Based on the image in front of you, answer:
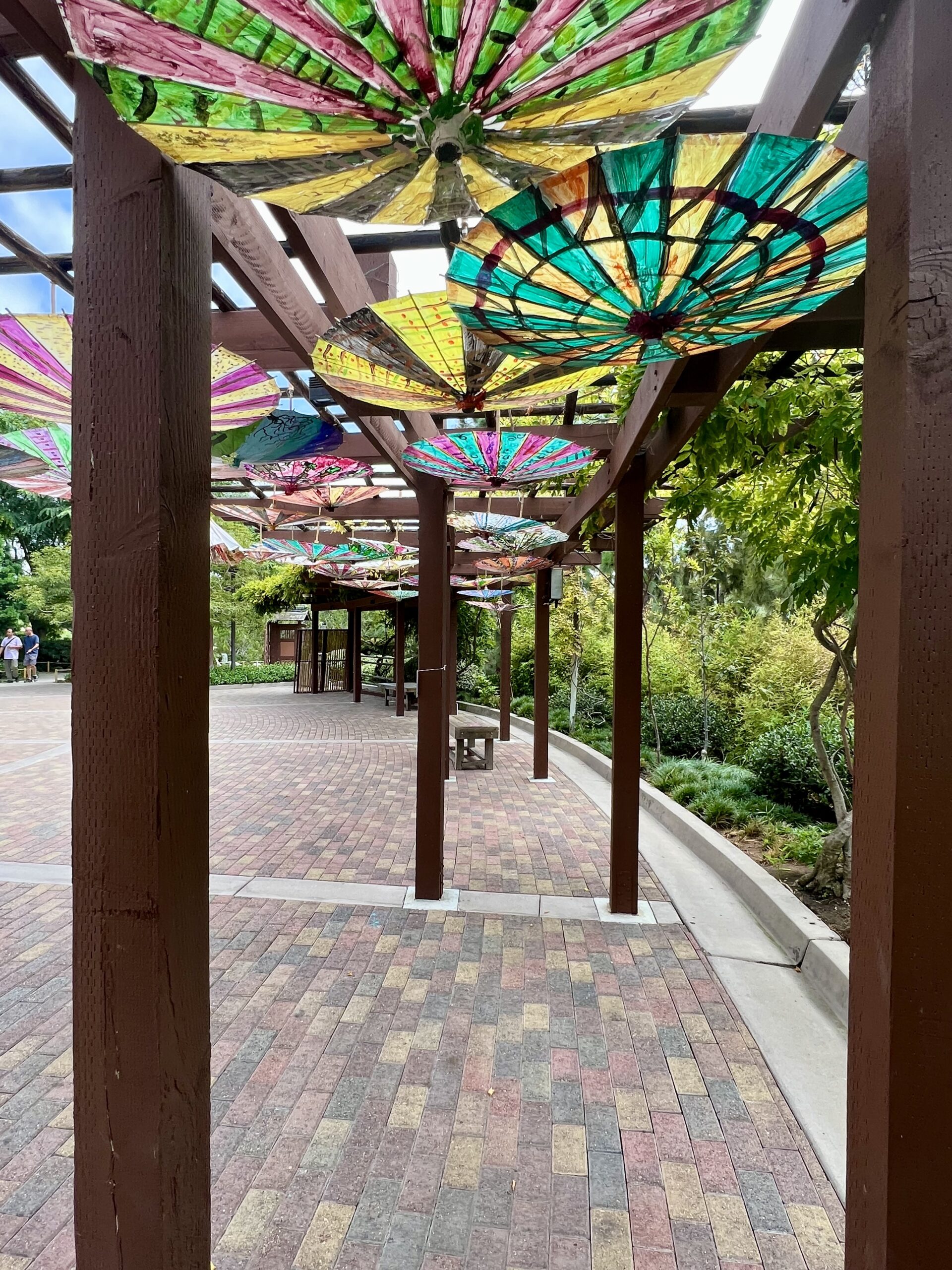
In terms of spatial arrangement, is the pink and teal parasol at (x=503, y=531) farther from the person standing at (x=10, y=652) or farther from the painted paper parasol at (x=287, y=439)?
the person standing at (x=10, y=652)

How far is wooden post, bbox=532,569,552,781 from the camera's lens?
8.57 meters

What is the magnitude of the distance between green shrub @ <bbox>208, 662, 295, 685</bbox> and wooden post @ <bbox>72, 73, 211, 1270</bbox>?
25.0 metres

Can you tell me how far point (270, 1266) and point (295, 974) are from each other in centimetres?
169

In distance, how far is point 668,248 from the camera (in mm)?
1466

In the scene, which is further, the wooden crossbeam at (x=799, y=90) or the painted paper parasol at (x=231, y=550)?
the painted paper parasol at (x=231, y=550)

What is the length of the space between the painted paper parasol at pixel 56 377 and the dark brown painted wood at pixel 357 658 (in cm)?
1465

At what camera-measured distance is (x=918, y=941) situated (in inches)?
37.3

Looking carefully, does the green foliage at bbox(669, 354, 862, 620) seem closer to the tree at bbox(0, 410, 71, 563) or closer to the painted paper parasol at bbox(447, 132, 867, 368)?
the painted paper parasol at bbox(447, 132, 867, 368)

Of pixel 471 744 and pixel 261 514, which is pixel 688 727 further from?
pixel 261 514

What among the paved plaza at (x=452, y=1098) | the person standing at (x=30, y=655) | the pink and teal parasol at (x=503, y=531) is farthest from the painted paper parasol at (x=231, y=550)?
the person standing at (x=30, y=655)

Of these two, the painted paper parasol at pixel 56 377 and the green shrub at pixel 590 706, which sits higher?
the painted paper parasol at pixel 56 377

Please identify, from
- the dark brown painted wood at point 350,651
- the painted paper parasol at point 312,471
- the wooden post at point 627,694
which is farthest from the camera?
the dark brown painted wood at point 350,651

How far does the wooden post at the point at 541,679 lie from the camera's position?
8570mm

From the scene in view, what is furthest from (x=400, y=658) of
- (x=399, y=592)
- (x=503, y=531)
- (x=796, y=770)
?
(x=503, y=531)
